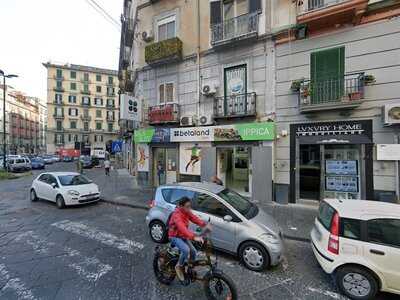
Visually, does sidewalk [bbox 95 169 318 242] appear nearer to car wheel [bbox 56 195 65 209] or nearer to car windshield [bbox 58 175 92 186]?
car windshield [bbox 58 175 92 186]

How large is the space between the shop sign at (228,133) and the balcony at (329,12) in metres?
4.05

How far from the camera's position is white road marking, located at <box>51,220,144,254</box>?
5664mm

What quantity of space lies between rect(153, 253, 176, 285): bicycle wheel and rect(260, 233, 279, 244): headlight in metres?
1.84

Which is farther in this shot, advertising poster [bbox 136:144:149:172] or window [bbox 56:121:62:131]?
window [bbox 56:121:62:131]

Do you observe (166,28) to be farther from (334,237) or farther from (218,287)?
(218,287)

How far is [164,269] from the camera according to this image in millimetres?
4086

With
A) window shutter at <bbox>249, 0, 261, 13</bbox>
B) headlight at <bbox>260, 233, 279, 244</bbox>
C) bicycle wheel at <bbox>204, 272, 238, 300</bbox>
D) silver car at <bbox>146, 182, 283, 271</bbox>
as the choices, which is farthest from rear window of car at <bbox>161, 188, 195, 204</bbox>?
window shutter at <bbox>249, 0, 261, 13</bbox>

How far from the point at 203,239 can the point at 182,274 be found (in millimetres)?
745

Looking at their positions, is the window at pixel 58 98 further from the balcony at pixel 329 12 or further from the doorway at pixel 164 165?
the balcony at pixel 329 12

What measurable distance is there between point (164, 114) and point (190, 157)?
2745 millimetres

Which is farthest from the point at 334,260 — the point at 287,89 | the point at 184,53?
the point at 184,53

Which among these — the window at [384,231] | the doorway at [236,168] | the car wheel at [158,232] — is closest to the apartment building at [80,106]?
the doorway at [236,168]

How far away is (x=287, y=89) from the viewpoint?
9.60 metres

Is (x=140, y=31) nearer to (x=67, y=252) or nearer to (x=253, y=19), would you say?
(x=253, y=19)
